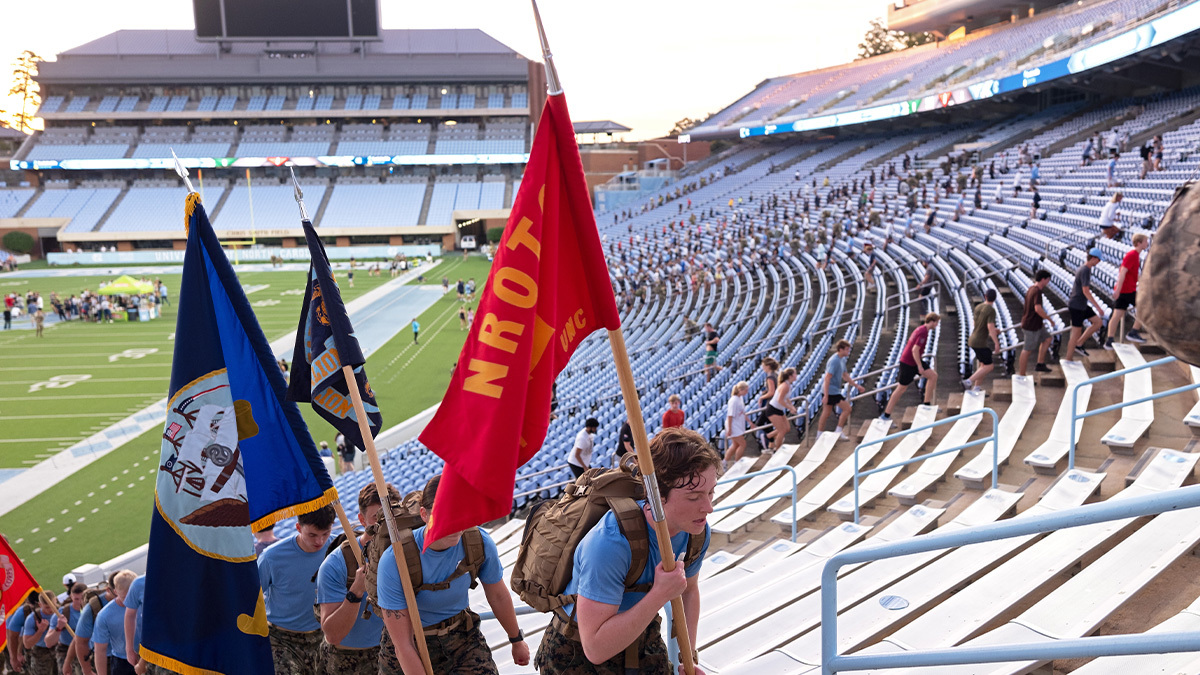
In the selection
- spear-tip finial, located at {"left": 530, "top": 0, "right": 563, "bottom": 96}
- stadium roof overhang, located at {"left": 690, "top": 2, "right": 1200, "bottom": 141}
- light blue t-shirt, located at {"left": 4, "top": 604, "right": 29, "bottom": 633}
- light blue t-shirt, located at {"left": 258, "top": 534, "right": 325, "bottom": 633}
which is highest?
stadium roof overhang, located at {"left": 690, "top": 2, "right": 1200, "bottom": 141}

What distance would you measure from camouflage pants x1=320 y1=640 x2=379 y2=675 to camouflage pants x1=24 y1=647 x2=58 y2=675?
4816mm

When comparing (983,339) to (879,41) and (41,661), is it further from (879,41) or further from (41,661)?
(879,41)

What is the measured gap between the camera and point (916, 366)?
9.49 m

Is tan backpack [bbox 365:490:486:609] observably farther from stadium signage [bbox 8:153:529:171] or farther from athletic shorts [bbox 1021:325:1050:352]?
stadium signage [bbox 8:153:529:171]

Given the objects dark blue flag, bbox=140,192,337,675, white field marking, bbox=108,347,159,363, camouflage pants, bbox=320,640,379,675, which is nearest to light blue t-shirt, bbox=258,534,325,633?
dark blue flag, bbox=140,192,337,675

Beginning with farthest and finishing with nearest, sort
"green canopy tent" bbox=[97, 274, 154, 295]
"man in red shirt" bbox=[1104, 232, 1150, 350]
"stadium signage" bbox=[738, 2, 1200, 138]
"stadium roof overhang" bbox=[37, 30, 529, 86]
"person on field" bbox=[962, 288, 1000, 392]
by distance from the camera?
"stadium roof overhang" bbox=[37, 30, 529, 86], "green canopy tent" bbox=[97, 274, 154, 295], "stadium signage" bbox=[738, 2, 1200, 138], "person on field" bbox=[962, 288, 1000, 392], "man in red shirt" bbox=[1104, 232, 1150, 350]

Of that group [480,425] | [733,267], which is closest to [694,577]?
[480,425]

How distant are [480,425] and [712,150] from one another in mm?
64923

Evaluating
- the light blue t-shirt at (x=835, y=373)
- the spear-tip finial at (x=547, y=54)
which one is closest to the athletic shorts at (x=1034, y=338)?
the light blue t-shirt at (x=835, y=373)

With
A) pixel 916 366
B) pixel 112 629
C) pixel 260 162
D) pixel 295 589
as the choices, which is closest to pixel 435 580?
pixel 295 589

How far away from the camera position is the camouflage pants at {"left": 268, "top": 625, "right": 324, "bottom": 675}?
4344mm

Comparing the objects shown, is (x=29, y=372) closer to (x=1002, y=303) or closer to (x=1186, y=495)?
(x=1002, y=303)

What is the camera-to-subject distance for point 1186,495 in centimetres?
177

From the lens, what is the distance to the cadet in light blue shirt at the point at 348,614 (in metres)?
3.67
